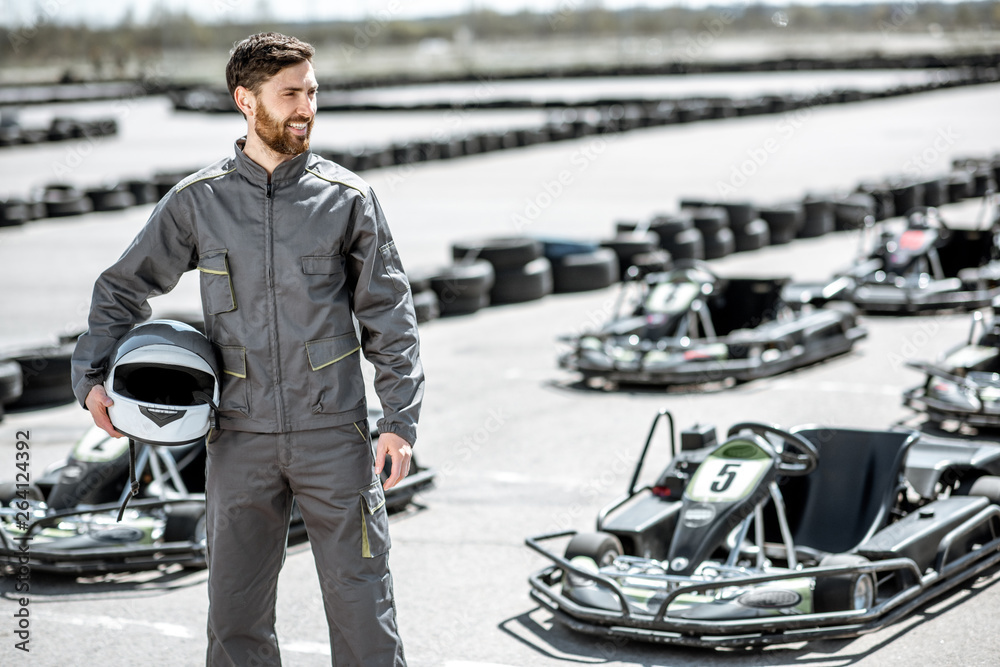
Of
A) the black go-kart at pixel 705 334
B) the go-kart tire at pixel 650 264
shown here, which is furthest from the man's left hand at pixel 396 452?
the go-kart tire at pixel 650 264

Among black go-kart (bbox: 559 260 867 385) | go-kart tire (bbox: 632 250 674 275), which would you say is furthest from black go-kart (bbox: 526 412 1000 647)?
go-kart tire (bbox: 632 250 674 275)

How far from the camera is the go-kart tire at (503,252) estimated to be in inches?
409

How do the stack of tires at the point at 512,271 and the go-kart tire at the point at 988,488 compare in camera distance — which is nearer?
the go-kart tire at the point at 988,488

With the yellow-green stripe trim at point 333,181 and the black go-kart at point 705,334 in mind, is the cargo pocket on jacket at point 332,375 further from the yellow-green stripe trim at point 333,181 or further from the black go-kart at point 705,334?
Result: the black go-kart at point 705,334

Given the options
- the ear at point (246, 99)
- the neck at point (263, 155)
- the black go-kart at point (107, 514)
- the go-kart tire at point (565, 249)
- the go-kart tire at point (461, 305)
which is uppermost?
the ear at point (246, 99)

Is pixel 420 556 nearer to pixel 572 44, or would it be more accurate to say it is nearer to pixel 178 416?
pixel 178 416

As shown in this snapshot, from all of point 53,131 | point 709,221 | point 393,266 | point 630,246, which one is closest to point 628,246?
point 630,246

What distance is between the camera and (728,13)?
82375 mm

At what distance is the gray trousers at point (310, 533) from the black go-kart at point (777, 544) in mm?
1222

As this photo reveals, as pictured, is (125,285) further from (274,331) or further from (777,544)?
(777,544)

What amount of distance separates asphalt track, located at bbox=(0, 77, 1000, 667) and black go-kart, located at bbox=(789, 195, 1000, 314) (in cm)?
18

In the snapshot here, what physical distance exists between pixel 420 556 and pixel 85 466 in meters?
1.43

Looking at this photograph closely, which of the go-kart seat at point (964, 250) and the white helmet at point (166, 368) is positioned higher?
the white helmet at point (166, 368)

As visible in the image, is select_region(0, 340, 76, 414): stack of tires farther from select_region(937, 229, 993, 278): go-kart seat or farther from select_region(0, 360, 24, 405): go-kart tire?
select_region(937, 229, 993, 278): go-kart seat
